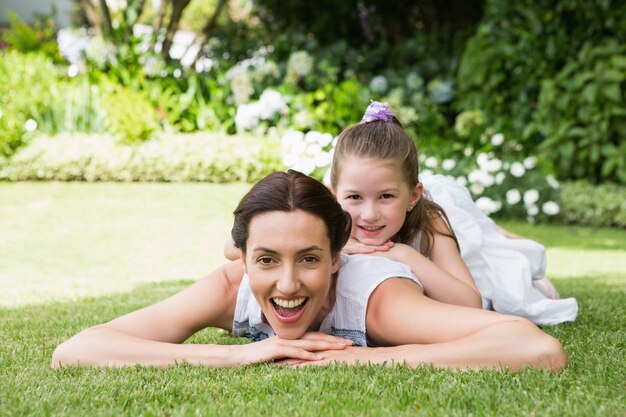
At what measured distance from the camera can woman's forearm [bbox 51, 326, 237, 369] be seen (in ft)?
10.7

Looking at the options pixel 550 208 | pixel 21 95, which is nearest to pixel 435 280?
pixel 550 208

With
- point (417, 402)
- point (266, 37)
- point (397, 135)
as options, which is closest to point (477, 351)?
point (417, 402)

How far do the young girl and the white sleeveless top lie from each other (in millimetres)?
182

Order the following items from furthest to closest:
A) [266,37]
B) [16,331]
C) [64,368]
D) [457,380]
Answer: [266,37]
[16,331]
[64,368]
[457,380]

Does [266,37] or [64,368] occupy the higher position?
[266,37]

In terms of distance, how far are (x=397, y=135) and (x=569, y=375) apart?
150cm

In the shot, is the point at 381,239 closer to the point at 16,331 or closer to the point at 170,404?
the point at 170,404

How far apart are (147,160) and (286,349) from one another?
339 inches

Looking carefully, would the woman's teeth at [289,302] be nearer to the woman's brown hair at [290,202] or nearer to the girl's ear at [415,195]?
the woman's brown hair at [290,202]

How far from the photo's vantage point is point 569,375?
2.97 metres

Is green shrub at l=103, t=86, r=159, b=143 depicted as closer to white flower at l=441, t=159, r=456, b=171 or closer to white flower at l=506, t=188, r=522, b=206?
white flower at l=441, t=159, r=456, b=171

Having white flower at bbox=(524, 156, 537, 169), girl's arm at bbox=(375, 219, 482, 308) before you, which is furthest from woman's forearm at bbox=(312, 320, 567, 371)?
white flower at bbox=(524, 156, 537, 169)

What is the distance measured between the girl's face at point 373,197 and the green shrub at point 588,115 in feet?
22.7

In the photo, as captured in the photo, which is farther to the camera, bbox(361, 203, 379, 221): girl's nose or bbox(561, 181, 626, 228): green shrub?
bbox(561, 181, 626, 228): green shrub
